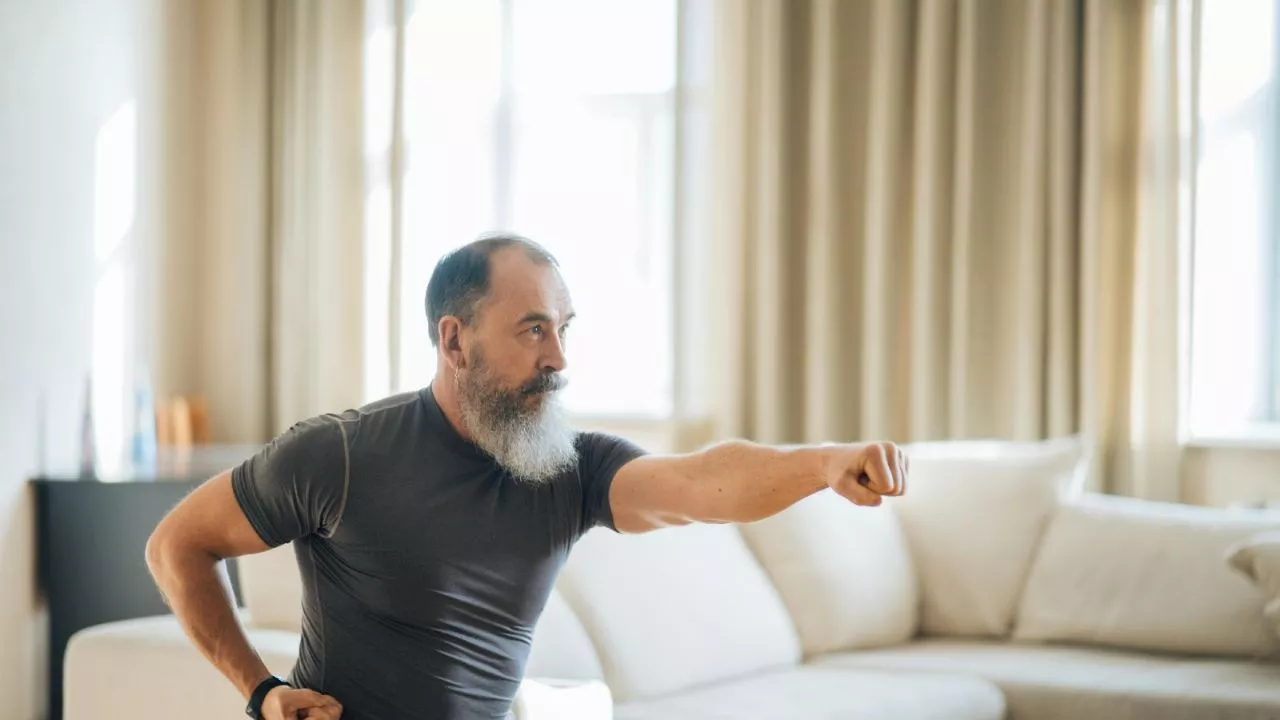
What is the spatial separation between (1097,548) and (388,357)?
8.44ft

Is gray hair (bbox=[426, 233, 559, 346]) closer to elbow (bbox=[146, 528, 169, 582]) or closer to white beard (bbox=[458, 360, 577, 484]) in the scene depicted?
white beard (bbox=[458, 360, 577, 484])

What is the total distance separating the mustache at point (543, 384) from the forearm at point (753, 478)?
21cm

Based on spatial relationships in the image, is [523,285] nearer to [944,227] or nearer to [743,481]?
[743,481]

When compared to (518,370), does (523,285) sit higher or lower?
higher

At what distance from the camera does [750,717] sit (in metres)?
2.54

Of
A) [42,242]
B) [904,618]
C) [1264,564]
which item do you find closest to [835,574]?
[904,618]

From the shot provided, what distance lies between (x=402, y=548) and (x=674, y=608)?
3.98 feet

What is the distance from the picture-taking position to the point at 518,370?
177 centimetres

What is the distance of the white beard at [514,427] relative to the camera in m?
1.74

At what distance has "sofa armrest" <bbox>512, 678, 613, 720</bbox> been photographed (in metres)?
2.04

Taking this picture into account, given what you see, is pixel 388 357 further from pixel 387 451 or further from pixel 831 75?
pixel 387 451

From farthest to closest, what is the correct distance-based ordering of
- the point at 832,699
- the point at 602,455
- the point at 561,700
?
the point at 832,699 → the point at 561,700 → the point at 602,455

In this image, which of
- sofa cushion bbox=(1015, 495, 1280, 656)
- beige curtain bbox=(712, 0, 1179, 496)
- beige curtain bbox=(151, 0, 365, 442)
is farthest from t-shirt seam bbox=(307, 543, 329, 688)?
beige curtain bbox=(151, 0, 365, 442)

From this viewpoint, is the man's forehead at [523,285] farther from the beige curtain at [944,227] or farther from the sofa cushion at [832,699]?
the beige curtain at [944,227]
